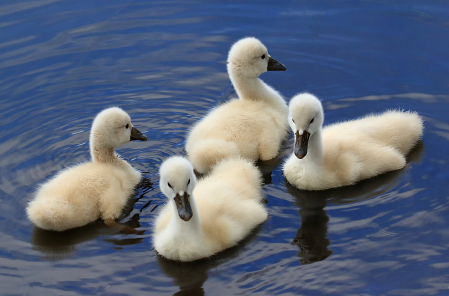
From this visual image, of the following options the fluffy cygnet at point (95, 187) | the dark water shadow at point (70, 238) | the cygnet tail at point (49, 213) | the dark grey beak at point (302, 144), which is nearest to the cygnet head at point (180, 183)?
the dark water shadow at point (70, 238)

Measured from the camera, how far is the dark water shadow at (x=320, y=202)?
207 inches

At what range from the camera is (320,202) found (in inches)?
230

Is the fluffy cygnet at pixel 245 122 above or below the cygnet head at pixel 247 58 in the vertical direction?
below

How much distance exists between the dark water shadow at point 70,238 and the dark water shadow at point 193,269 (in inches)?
18.1

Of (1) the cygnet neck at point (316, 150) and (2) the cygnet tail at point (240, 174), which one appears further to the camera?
(1) the cygnet neck at point (316, 150)

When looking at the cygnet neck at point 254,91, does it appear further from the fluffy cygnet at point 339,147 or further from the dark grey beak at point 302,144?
the dark grey beak at point 302,144

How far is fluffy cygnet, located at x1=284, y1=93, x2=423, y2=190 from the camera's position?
5.73m

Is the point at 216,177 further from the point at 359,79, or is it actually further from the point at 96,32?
the point at 96,32

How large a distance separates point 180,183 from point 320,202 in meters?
1.67

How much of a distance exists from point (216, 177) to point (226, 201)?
0.46 m

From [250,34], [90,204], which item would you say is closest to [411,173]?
[90,204]

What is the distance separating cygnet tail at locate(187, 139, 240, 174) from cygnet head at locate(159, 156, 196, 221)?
1.14m

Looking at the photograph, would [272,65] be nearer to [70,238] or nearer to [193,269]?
[193,269]

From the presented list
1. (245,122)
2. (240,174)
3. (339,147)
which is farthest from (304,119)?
(245,122)
